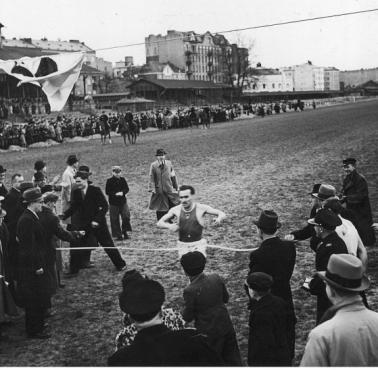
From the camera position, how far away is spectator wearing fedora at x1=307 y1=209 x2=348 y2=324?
4.57m

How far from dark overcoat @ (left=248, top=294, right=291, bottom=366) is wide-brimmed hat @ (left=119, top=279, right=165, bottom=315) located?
127cm

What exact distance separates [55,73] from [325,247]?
869 cm

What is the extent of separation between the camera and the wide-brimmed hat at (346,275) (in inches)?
123

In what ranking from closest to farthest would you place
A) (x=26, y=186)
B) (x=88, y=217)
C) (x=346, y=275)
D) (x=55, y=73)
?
1. (x=346, y=275)
2. (x=26, y=186)
3. (x=88, y=217)
4. (x=55, y=73)

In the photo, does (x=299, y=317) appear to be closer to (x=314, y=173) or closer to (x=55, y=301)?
(x=55, y=301)

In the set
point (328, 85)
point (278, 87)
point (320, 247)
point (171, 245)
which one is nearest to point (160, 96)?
point (171, 245)

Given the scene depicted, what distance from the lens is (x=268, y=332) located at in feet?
13.2

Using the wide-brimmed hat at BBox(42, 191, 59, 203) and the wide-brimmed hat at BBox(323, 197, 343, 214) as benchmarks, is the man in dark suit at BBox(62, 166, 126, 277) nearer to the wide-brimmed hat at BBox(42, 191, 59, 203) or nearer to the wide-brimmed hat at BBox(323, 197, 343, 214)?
the wide-brimmed hat at BBox(42, 191, 59, 203)

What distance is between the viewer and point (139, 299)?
9.86ft

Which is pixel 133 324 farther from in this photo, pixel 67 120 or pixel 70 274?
pixel 67 120

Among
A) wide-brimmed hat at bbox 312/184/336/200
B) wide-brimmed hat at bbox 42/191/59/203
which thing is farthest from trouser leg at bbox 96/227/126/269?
wide-brimmed hat at bbox 312/184/336/200

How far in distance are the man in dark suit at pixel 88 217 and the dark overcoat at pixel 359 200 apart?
147 inches

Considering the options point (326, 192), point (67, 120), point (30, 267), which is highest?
point (67, 120)

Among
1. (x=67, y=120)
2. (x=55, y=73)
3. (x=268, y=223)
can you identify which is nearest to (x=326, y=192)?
(x=268, y=223)
